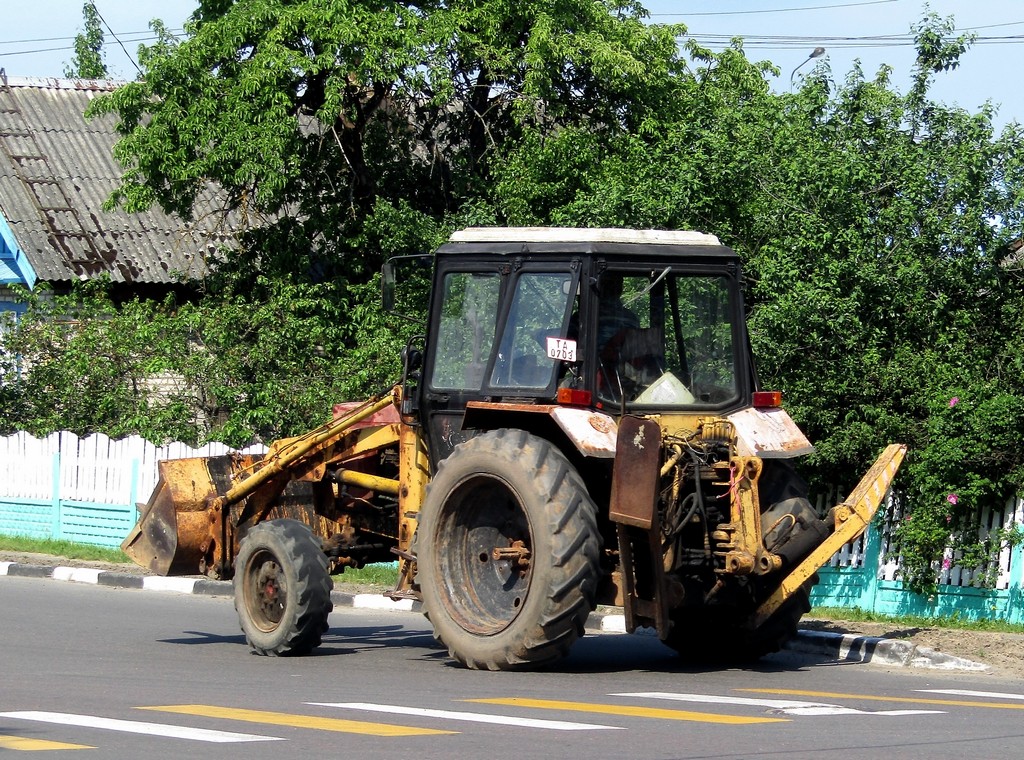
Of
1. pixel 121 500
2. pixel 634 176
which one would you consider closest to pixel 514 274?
pixel 634 176

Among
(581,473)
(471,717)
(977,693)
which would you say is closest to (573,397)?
(581,473)

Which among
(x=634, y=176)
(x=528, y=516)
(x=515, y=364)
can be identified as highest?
(x=634, y=176)

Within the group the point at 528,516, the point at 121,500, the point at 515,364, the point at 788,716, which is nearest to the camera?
the point at 788,716

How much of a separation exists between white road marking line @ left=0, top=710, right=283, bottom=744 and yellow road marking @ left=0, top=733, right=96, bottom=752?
400mm

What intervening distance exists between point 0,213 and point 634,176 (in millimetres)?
15038

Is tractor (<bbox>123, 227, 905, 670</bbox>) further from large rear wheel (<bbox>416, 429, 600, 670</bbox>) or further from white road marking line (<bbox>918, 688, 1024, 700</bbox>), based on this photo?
white road marking line (<bbox>918, 688, 1024, 700</bbox>)

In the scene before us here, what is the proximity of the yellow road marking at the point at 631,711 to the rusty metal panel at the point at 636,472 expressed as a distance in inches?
52.1

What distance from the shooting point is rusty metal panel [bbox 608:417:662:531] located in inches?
376

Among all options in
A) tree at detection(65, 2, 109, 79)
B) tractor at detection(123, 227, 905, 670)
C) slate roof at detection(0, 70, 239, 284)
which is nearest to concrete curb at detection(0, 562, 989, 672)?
tractor at detection(123, 227, 905, 670)

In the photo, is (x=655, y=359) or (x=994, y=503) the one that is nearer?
(x=655, y=359)

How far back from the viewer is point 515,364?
10.7 m

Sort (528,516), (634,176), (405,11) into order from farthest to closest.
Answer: (405,11) → (634,176) → (528,516)

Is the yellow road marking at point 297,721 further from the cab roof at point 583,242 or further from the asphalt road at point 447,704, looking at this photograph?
the cab roof at point 583,242

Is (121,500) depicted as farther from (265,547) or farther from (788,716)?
(788,716)
